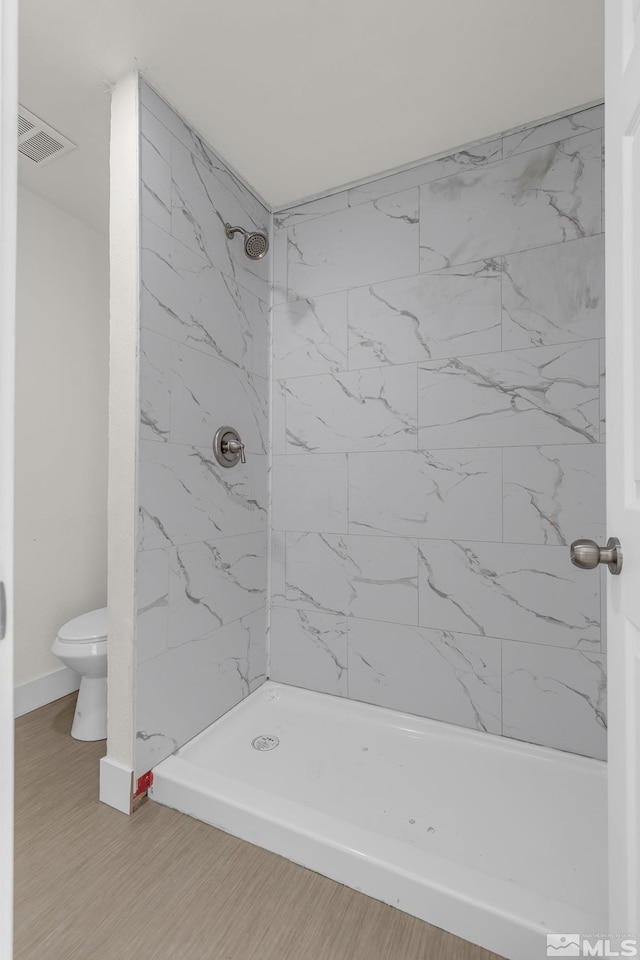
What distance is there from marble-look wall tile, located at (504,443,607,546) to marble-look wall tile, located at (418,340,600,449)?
5cm

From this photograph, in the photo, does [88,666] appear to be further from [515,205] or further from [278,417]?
[515,205]

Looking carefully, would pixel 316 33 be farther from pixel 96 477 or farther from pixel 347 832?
pixel 347 832

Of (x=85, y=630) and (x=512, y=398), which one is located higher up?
(x=512, y=398)

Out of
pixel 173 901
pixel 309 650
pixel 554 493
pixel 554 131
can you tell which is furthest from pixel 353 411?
pixel 173 901

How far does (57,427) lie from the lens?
7.93 feet

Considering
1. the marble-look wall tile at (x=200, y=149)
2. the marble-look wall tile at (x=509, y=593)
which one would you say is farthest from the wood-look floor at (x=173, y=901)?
the marble-look wall tile at (x=200, y=149)

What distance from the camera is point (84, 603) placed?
2.56 meters

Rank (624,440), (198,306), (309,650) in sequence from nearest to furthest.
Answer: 1. (624,440)
2. (198,306)
3. (309,650)

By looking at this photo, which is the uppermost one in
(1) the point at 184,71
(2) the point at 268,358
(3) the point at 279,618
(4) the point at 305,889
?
(1) the point at 184,71

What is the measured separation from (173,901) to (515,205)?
101 inches

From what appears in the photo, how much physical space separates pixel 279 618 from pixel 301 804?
35.8 inches

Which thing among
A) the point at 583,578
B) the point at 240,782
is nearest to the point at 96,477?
the point at 240,782

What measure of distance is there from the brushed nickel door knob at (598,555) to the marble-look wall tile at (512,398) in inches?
43.7

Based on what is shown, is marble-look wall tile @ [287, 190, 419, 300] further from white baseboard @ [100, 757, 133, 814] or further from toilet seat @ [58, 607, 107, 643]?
white baseboard @ [100, 757, 133, 814]
